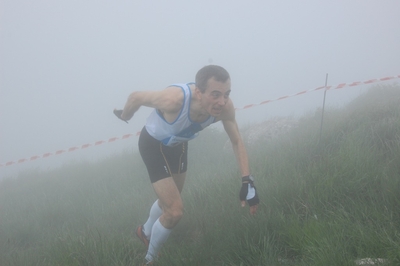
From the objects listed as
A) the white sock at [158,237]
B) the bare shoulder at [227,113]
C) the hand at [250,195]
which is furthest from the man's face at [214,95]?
the white sock at [158,237]

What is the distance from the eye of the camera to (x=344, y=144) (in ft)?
16.6

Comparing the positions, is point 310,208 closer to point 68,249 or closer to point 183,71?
point 68,249

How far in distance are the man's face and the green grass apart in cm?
105

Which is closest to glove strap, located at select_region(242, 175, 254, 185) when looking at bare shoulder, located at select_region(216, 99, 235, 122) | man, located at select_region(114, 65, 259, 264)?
man, located at select_region(114, 65, 259, 264)

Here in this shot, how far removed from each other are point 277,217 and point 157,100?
59.2 inches

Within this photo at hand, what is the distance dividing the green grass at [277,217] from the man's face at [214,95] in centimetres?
105

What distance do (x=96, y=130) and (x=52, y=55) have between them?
2726 inches

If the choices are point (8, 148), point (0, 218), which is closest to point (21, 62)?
point (8, 148)

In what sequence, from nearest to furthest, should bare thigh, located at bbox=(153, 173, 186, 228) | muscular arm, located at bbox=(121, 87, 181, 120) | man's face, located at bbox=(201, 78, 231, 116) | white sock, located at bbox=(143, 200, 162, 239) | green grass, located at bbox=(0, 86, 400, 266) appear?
green grass, located at bbox=(0, 86, 400, 266) → man's face, located at bbox=(201, 78, 231, 116) → muscular arm, located at bbox=(121, 87, 181, 120) → bare thigh, located at bbox=(153, 173, 186, 228) → white sock, located at bbox=(143, 200, 162, 239)

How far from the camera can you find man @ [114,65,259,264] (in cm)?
358

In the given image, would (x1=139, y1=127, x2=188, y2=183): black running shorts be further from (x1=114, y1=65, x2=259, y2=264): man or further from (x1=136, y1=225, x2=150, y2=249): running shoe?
(x1=136, y1=225, x2=150, y2=249): running shoe

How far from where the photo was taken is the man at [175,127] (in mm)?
3580

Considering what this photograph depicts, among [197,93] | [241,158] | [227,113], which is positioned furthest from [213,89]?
[241,158]

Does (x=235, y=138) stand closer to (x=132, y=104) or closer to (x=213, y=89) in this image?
(x=213, y=89)
